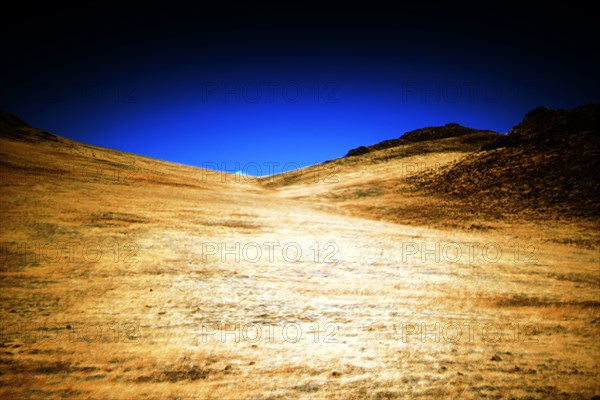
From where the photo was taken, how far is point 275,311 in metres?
5.99

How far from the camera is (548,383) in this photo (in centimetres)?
448

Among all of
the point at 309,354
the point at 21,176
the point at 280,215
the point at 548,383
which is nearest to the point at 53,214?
the point at 21,176

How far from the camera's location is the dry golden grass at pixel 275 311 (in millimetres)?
4164

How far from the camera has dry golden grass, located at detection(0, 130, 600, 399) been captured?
416 cm

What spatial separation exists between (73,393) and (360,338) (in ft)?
13.9

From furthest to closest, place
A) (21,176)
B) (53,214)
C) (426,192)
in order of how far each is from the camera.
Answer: (426,192) → (21,176) → (53,214)

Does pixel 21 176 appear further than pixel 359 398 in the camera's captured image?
Yes

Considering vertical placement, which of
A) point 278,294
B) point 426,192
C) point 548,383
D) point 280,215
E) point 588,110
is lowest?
point 548,383

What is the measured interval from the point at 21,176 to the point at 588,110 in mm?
40366

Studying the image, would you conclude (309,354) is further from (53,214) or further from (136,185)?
(136,185)

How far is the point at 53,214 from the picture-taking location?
10688 millimetres

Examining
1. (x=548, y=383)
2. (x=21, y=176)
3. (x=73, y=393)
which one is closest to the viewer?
(x=73, y=393)

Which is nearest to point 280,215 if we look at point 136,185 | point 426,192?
point 136,185

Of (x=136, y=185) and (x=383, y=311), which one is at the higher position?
(x=136, y=185)
